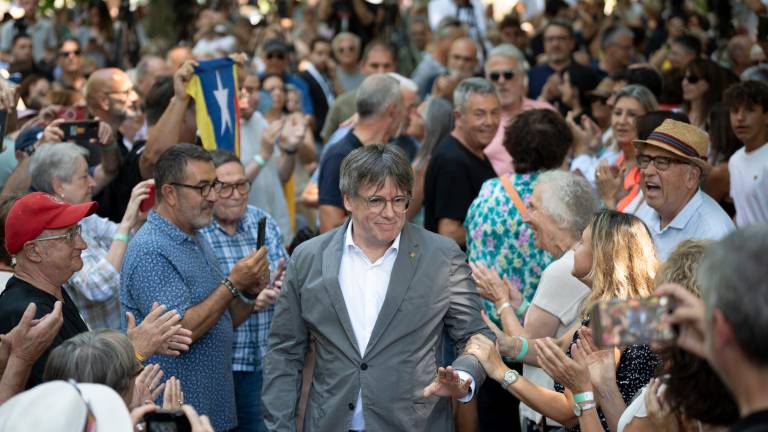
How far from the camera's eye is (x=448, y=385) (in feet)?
15.0

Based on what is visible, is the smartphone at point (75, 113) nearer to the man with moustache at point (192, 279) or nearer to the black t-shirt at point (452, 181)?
the man with moustache at point (192, 279)

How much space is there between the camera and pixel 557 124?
6637 millimetres

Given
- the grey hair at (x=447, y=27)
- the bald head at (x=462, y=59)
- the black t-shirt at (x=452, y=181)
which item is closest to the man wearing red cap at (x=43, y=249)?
the black t-shirt at (x=452, y=181)

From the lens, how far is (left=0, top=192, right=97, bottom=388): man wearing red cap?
188 inches

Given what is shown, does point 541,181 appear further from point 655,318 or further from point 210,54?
point 210,54

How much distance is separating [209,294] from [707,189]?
3826mm

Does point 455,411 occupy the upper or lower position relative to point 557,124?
lower

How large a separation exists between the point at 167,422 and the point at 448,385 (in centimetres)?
143

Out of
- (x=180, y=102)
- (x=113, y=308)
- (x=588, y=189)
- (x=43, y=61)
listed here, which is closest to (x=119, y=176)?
(x=180, y=102)

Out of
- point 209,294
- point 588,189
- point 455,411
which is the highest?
point 588,189

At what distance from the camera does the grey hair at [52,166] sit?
6270mm

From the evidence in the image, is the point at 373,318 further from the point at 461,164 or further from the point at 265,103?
the point at 265,103

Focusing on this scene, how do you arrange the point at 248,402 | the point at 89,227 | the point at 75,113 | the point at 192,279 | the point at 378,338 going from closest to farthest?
the point at 378,338
the point at 192,279
the point at 248,402
the point at 89,227
the point at 75,113

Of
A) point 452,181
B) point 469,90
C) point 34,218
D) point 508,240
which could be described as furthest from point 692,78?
point 34,218
